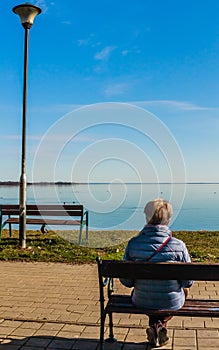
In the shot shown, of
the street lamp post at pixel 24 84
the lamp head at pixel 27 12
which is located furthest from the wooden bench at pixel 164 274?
the lamp head at pixel 27 12

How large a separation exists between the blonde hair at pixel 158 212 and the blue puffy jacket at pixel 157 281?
0.17 ft

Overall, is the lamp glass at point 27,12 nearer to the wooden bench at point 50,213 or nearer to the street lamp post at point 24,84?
the street lamp post at point 24,84

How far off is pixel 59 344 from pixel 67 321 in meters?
0.67

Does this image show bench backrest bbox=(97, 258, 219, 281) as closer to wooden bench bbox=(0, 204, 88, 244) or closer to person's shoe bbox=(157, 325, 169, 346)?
person's shoe bbox=(157, 325, 169, 346)

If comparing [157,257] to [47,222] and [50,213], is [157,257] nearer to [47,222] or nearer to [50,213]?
[47,222]

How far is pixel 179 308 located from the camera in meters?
4.17

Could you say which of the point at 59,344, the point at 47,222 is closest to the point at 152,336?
the point at 59,344

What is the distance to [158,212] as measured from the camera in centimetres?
421

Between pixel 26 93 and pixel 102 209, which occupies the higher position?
pixel 26 93

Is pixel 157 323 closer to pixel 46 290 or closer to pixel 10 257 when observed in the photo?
pixel 46 290

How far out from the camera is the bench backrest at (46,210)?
11086 millimetres

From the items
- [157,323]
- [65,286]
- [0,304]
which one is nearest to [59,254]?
[65,286]

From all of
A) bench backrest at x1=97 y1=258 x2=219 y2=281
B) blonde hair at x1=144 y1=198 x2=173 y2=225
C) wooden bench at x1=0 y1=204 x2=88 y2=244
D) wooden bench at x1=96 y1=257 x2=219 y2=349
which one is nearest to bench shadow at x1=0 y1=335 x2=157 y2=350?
wooden bench at x1=96 y1=257 x2=219 y2=349

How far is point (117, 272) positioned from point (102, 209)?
1518 cm
